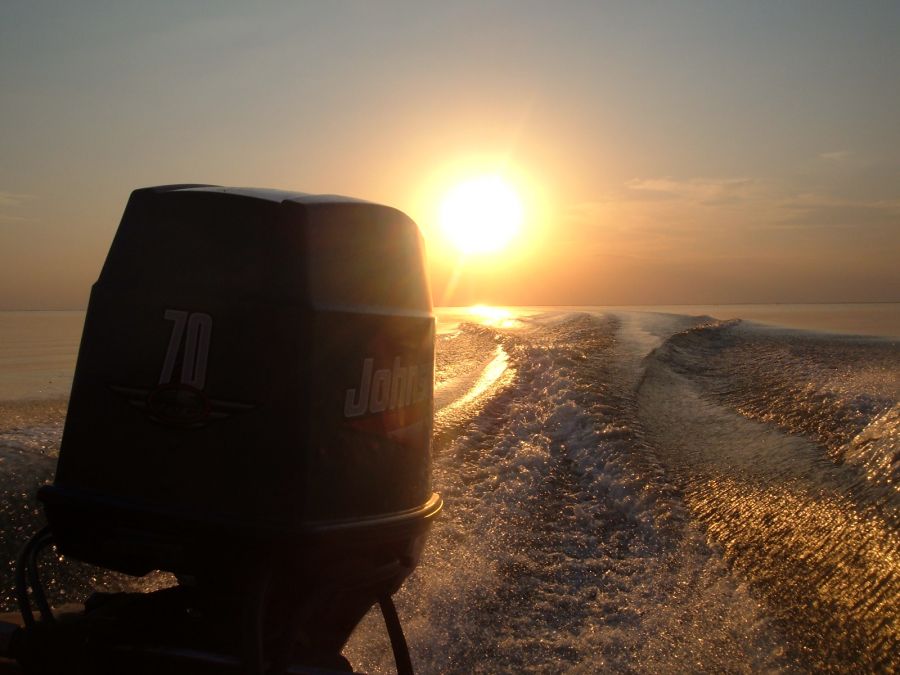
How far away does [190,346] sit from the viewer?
54.4 inches

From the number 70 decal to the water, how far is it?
42.2 inches

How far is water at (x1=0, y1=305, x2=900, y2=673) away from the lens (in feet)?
6.44

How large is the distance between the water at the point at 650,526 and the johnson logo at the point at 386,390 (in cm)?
79

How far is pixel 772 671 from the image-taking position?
1.77m

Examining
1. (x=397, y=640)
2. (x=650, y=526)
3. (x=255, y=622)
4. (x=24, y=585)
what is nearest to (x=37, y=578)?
(x=24, y=585)

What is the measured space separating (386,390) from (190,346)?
1.39 feet

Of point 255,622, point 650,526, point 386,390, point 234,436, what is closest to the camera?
point 255,622

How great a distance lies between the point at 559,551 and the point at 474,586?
39 cm

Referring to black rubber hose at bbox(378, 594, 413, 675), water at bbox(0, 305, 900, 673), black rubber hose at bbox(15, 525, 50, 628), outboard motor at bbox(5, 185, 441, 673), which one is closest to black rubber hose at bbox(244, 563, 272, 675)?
outboard motor at bbox(5, 185, 441, 673)

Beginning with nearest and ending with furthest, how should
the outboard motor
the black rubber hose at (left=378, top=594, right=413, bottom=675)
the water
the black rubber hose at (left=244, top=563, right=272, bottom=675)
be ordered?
the black rubber hose at (left=244, top=563, right=272, bottom=675) < the outboard motor < the black rubber hose at (left=378, top=594, right=413, bottom=675) < the water

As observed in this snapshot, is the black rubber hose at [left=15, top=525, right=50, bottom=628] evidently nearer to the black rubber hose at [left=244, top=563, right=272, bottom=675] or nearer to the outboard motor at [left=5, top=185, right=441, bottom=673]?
the outboard motor at [left=5, top=185, right=441, bottom=673]

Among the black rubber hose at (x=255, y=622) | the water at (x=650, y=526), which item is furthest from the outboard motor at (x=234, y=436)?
the water at (x=650, y=526)

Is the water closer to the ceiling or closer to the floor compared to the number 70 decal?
closer to the floor

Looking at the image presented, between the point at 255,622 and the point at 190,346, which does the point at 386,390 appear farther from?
the point at 255,622
